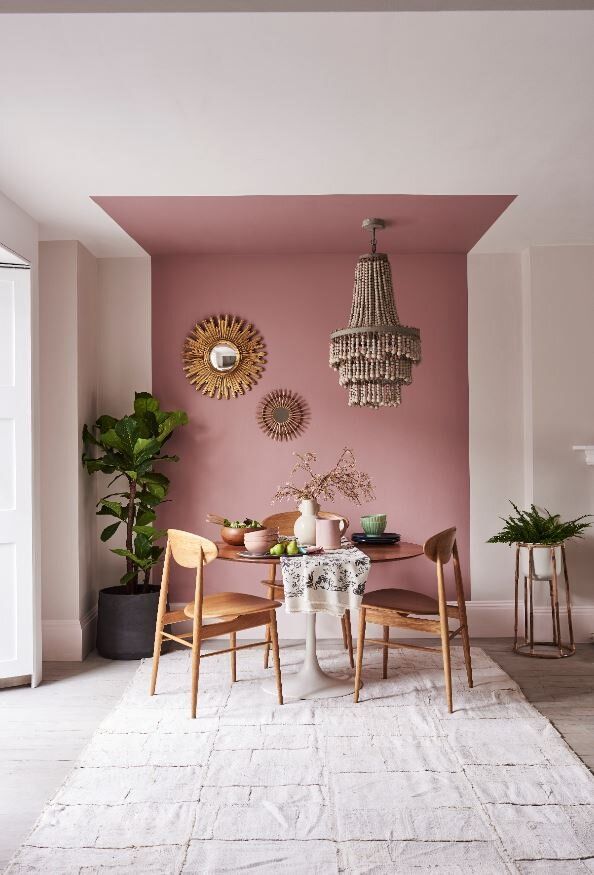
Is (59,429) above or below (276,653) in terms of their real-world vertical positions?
above

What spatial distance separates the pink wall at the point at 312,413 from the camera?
195 inches

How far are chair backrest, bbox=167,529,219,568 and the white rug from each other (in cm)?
70

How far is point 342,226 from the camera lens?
431cm

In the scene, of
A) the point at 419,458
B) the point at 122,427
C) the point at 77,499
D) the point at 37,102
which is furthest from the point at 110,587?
the point at 37,102

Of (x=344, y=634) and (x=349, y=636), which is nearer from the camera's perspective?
(x=349, y=636)

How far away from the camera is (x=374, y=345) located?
12.2 feet

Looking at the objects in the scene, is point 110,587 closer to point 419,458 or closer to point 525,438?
point 419,458

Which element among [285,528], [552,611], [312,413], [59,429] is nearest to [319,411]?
[312,413]

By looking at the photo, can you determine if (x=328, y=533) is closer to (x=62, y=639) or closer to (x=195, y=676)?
(x=195, y=676)

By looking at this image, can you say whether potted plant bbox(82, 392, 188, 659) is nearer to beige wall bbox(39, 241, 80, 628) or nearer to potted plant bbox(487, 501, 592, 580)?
beige wall bbox(39, 241, 80, 628)

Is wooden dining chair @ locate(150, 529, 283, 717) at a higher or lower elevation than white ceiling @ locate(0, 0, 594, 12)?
lower

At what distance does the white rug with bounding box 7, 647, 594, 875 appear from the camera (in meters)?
2.29

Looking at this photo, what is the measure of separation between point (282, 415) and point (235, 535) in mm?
1179

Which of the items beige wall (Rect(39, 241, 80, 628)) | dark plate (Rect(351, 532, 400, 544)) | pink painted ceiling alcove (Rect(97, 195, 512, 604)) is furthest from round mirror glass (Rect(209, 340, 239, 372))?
dark plate (Rect(351, 532, 400, 544))
